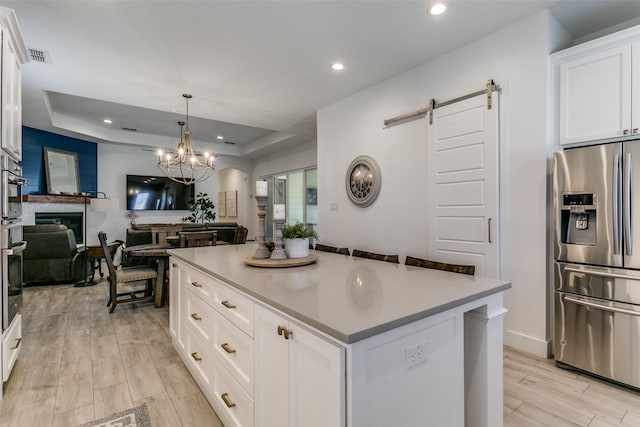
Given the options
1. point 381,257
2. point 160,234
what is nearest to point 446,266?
point 381,257

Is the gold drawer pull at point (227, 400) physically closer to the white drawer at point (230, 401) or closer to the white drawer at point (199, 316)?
the white drawer at point (230, 401)

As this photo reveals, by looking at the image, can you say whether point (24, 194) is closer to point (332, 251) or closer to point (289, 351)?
point (332, 251)

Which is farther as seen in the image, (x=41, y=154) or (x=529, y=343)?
(x=41, y=154)

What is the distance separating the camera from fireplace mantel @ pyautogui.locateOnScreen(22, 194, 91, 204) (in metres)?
6.13

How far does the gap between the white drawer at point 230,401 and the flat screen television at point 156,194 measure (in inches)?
292

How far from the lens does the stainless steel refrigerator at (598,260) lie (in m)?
2.07

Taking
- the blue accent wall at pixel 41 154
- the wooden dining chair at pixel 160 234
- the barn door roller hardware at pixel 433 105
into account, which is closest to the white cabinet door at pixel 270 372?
the barn door roller hardware at pixel 433 105

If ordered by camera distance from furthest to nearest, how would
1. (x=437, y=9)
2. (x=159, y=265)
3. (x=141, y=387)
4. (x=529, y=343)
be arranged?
(x=159, y=265), (x=529, y=343), (x=437, y=9), (x=141, y=387)

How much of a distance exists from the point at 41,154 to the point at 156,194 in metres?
2.47

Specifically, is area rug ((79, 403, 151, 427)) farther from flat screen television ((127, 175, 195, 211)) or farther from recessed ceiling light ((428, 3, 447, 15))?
flat screen television ((127, 175, 195, 211))

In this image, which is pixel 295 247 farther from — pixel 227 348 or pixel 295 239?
pixel 227 348

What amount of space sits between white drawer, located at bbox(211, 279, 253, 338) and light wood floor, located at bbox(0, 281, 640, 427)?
688 mm

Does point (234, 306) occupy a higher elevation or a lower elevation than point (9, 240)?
lower

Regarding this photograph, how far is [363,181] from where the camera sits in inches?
164
